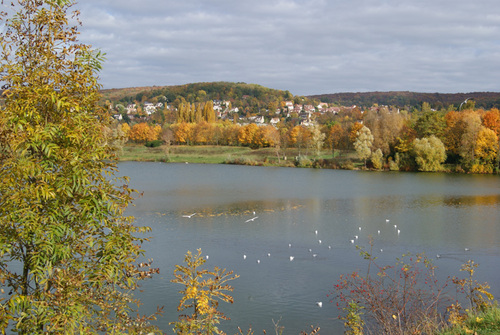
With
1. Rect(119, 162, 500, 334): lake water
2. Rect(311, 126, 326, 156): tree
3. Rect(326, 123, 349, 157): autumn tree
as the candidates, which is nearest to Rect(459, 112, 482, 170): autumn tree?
Rect(119, 162, 500, 334): lake water

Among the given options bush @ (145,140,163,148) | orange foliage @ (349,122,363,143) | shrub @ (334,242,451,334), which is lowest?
bush @ (145,140,163,148)

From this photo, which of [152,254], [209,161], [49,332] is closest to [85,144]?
[49,332]

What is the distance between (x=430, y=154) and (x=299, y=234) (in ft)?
137

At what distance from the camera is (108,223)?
587cm

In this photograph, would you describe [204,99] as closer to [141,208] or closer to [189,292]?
[141,208]

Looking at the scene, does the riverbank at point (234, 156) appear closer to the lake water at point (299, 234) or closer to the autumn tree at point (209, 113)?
the lake water at point (299, 234)

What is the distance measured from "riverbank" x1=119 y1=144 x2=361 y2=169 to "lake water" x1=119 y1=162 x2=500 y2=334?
927 inches

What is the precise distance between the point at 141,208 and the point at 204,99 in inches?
6729

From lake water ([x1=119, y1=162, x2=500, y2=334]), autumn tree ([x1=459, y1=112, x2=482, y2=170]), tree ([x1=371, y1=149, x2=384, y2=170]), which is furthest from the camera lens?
tree ([x1=371, y1=149, x2=384, y2=170])

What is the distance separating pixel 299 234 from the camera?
21016 mm

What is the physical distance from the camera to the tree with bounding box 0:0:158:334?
5207 millimetres

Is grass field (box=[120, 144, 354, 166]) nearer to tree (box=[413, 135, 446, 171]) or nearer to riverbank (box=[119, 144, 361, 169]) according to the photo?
riverbank (box=[119, 144, 361, 169])

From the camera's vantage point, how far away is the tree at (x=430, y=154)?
57.2 meters

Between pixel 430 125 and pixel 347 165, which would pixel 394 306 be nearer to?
pixel 347 165
